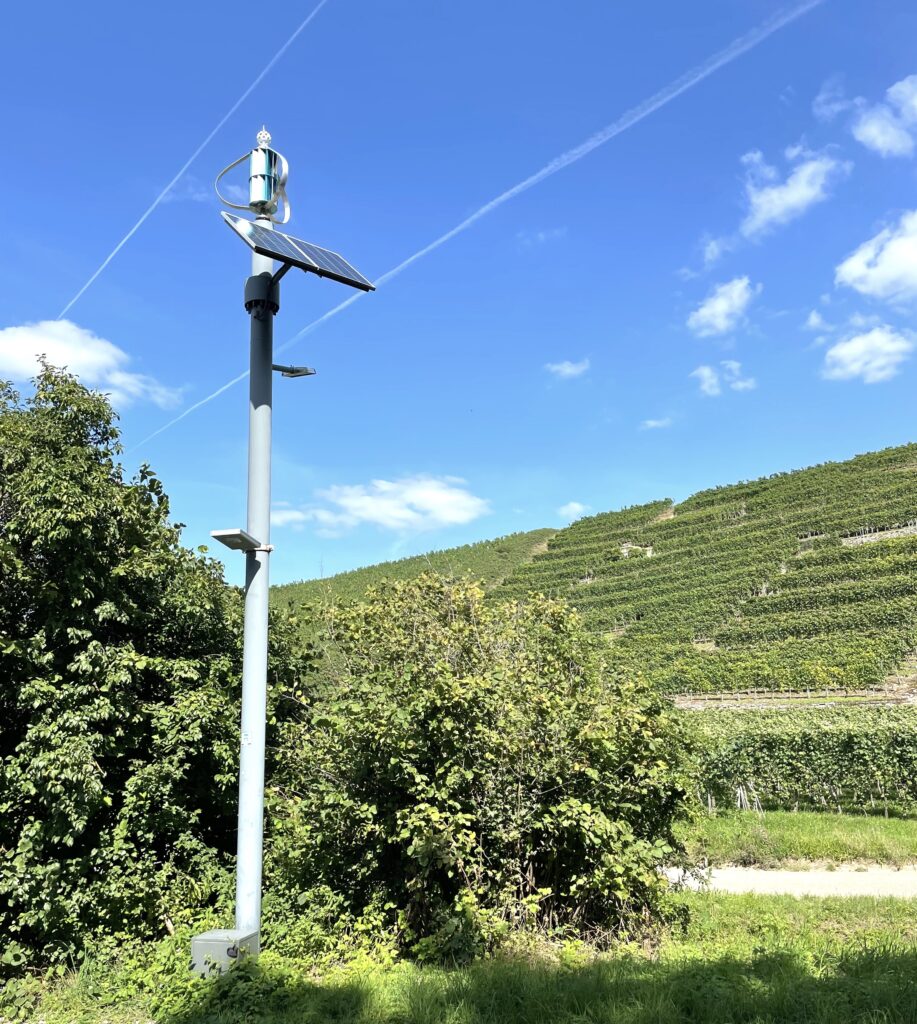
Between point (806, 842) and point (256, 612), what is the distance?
11.4 meters

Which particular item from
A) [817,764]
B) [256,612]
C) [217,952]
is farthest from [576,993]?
[817,764]

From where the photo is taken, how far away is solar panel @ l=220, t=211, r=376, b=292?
4.37 m

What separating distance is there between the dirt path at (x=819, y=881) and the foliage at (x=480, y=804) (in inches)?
177

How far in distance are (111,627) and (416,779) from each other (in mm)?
3446

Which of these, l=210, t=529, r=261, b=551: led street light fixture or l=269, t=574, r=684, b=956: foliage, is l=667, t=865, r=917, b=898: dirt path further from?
l=210, t=529, r=261, b=551: led street light fixture

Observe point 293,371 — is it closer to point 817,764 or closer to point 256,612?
point 256,612

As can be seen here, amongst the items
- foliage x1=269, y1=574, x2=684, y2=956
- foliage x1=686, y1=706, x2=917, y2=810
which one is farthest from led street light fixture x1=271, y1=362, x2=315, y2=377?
foliage x1=686, y1=706, x2=917, y2=810

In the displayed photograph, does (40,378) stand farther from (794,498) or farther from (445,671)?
(794,498)

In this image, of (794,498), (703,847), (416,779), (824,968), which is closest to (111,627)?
(416,779)

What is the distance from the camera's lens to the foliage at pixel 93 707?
5578 mm

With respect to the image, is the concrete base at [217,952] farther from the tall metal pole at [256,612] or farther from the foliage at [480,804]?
the foliage at [480,804]

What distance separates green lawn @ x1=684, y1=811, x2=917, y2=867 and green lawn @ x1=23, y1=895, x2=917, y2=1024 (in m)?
6.81

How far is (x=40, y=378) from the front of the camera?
6844 millimetres

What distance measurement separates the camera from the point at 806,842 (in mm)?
11727
